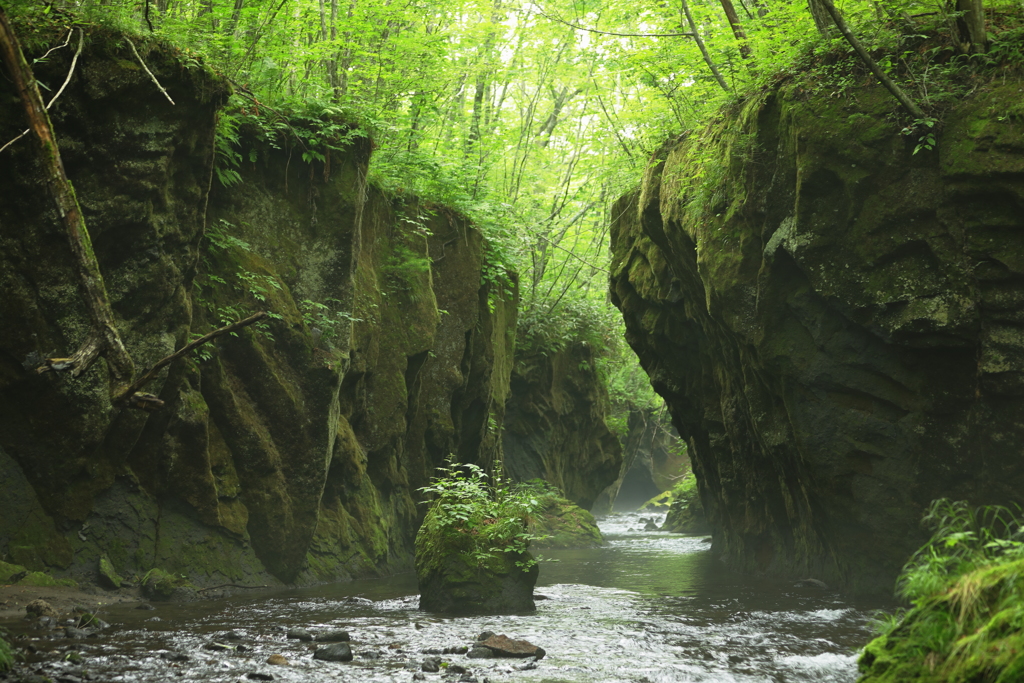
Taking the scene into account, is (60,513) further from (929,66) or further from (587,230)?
(587,230)

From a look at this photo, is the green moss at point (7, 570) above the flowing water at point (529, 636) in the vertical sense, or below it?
above

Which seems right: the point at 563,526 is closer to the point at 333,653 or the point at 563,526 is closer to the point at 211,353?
the point at 211,353

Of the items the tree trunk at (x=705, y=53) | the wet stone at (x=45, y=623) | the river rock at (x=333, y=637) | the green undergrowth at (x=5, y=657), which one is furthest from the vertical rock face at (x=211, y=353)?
the tree trunk at (x=705, y=53)

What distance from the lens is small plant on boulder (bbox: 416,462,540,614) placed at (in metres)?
10.1

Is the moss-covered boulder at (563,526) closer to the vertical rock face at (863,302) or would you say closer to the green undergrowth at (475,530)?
the vertical rock face at (863,302)

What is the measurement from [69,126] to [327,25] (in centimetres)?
619

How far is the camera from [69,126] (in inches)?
336

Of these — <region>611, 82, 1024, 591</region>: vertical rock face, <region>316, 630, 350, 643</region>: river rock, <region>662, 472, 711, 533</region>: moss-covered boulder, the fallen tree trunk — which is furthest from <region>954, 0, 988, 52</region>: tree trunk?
<region>662, 472, 711, 533</region>: moss-covered boulder

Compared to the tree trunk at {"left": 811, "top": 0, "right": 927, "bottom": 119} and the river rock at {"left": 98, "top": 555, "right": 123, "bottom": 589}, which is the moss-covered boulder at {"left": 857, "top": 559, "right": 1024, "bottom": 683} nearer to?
the tree trunk at {"left": 811, "top": 0, "right": 927, "bottom": 119}

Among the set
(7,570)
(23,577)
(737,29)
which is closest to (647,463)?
(737,29)

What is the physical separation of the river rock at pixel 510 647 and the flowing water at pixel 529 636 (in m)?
0.17

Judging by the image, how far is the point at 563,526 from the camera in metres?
22.0

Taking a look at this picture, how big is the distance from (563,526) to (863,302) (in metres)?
13.9

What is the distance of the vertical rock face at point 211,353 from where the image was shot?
27.7ft
